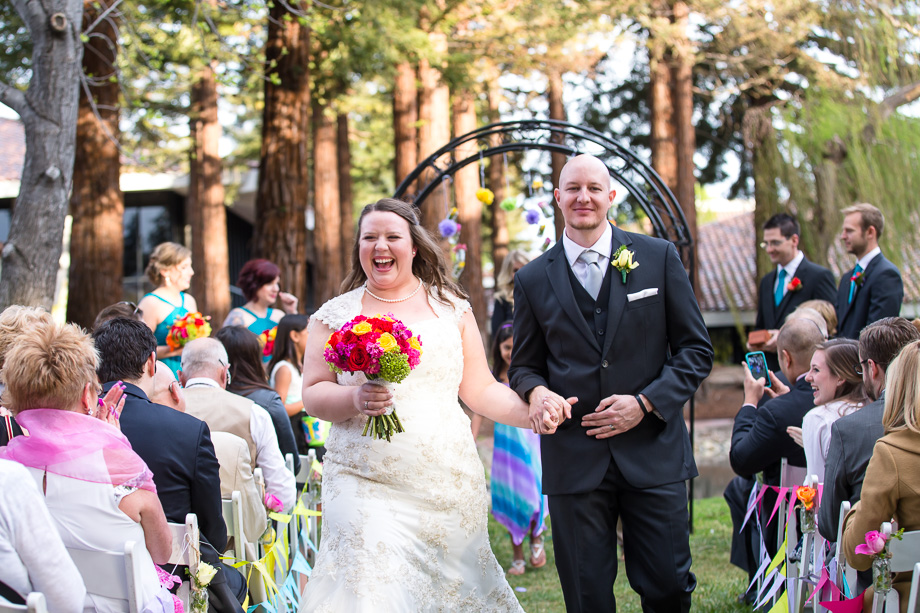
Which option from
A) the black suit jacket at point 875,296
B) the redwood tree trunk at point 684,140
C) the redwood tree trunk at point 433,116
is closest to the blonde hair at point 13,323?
the black suit jacket at point 875,296

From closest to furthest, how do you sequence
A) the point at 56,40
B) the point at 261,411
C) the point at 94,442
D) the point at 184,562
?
the point at 94,442 < the point at 184,562 < the point at 261,411 < the point at 56,40

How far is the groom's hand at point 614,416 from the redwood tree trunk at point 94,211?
7.28 m

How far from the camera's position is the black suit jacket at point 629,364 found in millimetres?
3650

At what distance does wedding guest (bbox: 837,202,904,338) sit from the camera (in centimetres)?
622

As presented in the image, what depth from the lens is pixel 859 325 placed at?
6.44 metres

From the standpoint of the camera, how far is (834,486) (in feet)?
11.6

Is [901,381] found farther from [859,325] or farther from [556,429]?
[859,325]

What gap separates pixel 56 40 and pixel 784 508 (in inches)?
234

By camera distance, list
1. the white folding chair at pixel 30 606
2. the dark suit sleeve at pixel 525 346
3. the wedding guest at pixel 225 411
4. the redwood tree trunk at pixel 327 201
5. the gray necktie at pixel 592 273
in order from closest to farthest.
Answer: the white folding chair at pixel 30 606, the gray necktie at pixel 592 273, the dark suit sleeve at pixel 525 346, the wedding guest at pixel 225 411, the redwood tree trunk at pixel 327 201

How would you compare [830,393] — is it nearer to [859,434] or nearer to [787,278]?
[859,434]

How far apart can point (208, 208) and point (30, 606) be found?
1315 cm

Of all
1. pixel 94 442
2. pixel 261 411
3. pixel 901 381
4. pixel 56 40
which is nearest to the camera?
pixel 94 442

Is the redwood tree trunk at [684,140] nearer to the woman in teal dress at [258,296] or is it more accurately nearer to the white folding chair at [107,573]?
the woman in teal dress at [258,296]

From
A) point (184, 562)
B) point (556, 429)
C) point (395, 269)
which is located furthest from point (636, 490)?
point (184, 562)
